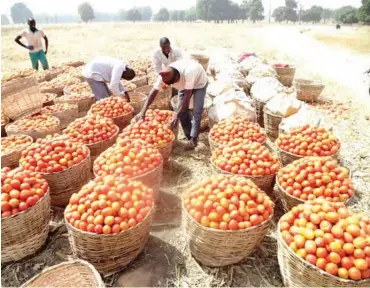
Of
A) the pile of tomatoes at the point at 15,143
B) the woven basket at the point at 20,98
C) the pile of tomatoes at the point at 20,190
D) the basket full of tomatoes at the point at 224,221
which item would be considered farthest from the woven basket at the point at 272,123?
the woven basket at the point at 20,98

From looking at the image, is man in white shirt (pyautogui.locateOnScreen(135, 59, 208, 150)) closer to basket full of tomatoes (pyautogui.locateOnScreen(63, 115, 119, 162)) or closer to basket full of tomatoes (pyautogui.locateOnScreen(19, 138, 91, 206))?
basket full of tomatoes (pyautogui.locateOnScreen(63, 115, 119, 162))

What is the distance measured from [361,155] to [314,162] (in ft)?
10.0

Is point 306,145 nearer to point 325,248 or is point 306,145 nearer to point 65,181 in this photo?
point 325,248

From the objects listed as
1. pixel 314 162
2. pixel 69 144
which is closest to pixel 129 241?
Answer: pixel 69 144

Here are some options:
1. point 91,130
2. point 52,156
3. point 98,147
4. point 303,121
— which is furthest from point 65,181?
point 303,121

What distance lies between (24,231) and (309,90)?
992 cm

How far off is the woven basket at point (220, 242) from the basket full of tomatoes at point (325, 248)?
13.2 inches

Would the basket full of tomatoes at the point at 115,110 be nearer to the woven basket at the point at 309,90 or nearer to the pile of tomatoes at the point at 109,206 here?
the pile of tomatoes at the point at 109,206

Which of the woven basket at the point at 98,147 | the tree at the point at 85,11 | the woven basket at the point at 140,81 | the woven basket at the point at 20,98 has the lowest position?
the woven basket at the point at 98,147

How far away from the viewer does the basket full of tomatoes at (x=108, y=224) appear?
143 inches

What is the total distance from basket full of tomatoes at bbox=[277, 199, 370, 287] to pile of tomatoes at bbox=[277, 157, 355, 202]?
577mm

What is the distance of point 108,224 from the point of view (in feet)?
11.9

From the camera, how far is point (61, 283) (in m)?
3.36

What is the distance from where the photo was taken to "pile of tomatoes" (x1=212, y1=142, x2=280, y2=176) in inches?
188
